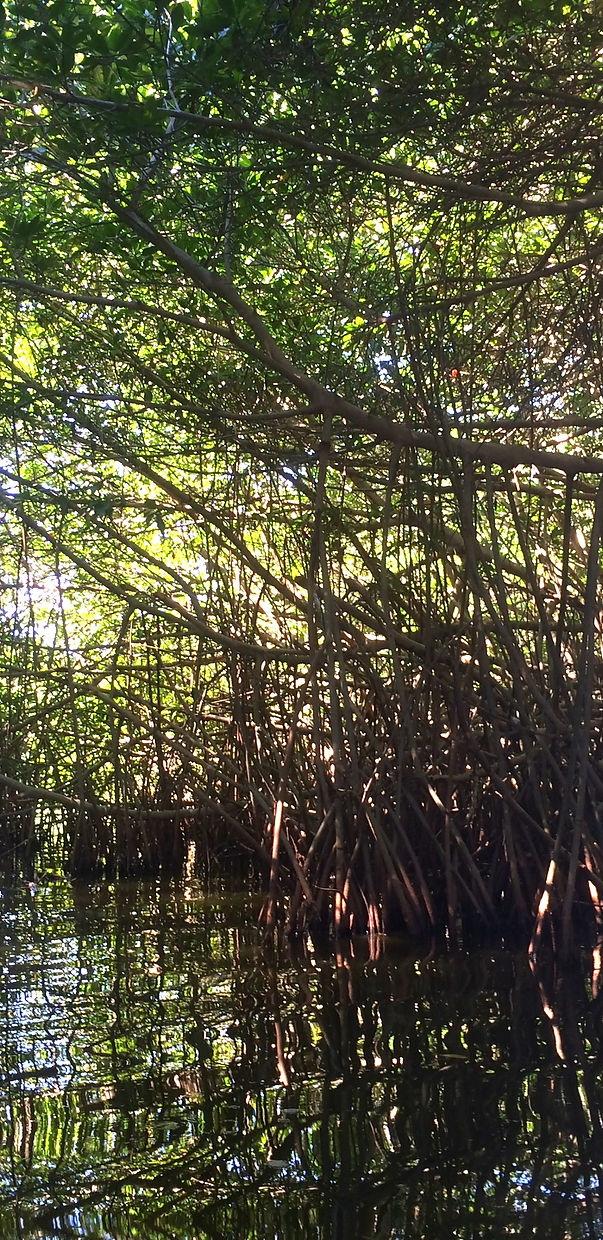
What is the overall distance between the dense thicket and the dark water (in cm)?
69

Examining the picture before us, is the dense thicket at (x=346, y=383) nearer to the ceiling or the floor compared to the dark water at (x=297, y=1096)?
nearer to the ceiling

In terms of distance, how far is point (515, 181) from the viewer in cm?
414

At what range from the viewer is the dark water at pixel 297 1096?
2143 millimetres

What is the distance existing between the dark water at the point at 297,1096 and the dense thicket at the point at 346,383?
69 centimetres

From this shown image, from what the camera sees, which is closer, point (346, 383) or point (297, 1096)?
point (297, 1096)

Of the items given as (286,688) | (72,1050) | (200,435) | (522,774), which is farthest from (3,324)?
(72,1050)

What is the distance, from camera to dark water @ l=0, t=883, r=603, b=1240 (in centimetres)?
214

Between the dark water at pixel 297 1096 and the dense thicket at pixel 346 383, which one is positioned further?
the dense thicket at pixel 346 383

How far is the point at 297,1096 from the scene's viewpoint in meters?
2.76

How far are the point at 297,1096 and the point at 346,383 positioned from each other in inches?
109

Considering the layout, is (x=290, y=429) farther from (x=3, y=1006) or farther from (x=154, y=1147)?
(x=154, y=1147)

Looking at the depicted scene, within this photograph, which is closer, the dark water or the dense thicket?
the dark water

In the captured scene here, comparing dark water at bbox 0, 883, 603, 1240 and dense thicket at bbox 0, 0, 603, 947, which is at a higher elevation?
dense thicket at bbox 0, 0, 603, 947

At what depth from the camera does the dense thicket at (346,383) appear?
342cm
